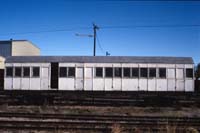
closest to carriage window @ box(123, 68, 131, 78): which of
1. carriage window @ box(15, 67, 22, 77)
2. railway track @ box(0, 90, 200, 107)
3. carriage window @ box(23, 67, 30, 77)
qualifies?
railway track @ box(0, 90, 200, 107)

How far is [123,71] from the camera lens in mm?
22562

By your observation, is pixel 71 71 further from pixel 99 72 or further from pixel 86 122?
pixel 86 122

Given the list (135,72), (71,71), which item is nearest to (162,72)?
(135,72)

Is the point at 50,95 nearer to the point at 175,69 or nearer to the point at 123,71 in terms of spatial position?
the point at 123,71

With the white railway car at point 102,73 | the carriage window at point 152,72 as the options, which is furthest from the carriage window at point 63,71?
the carriage window at point 152,72

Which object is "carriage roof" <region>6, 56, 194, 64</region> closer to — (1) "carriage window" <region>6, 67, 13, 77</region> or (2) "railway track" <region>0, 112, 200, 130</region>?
(1) "carriage window" <region>6, 67, 13, 77</region>

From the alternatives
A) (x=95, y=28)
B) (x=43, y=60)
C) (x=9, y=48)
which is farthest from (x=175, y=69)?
(x=9, y=48)

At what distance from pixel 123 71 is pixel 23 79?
9.16m

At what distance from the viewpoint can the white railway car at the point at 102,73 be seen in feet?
73.7

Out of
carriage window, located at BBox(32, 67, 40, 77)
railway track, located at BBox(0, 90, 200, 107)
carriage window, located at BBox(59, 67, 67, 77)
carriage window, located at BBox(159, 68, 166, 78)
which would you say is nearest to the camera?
railway track, located at BBox(0, 90, 200, 107)

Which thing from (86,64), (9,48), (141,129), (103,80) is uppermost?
→ (9,48)

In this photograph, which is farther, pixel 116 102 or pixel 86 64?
pixel 86 64

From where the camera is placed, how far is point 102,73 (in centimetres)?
2258

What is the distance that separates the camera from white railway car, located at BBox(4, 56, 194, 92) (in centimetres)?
2247
